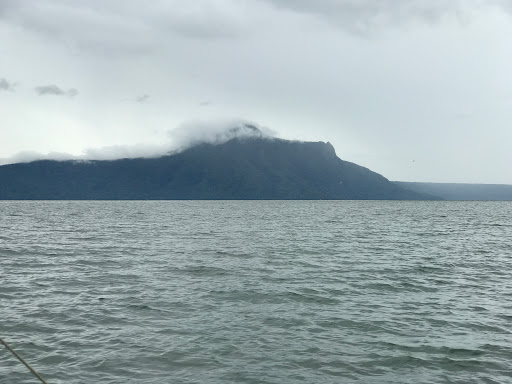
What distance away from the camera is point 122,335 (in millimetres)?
16141

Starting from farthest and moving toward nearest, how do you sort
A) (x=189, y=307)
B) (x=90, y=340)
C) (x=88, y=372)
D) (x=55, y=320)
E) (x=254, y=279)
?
(x=254, y=279)
(x=189, y=307)
(x=55, y=320)
(x=90, y=340)
(x=88, y=372)

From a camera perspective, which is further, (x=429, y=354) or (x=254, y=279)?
(x=254, y=279)

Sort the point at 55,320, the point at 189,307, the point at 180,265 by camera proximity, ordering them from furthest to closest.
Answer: the point at 180,265
the point at 189,307
the point at 55,320

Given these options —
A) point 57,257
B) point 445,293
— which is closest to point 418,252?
point 445,293

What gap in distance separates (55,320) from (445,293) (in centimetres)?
1941

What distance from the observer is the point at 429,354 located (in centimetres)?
1473

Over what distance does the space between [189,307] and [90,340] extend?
537cm

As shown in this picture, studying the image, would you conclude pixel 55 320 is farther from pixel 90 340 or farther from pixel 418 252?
pixel 418 252

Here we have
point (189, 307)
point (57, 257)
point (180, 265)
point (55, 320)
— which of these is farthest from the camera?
point (57, 257)

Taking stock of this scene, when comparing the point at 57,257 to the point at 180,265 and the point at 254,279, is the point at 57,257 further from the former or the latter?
the point at 254,279

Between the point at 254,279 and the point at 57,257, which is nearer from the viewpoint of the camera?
the point at 254,279

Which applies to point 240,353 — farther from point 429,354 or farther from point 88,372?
point 429,354

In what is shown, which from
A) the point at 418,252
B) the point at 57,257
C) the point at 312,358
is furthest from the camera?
the point at 418,252

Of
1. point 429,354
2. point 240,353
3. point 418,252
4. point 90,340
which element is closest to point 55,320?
point 90,340
